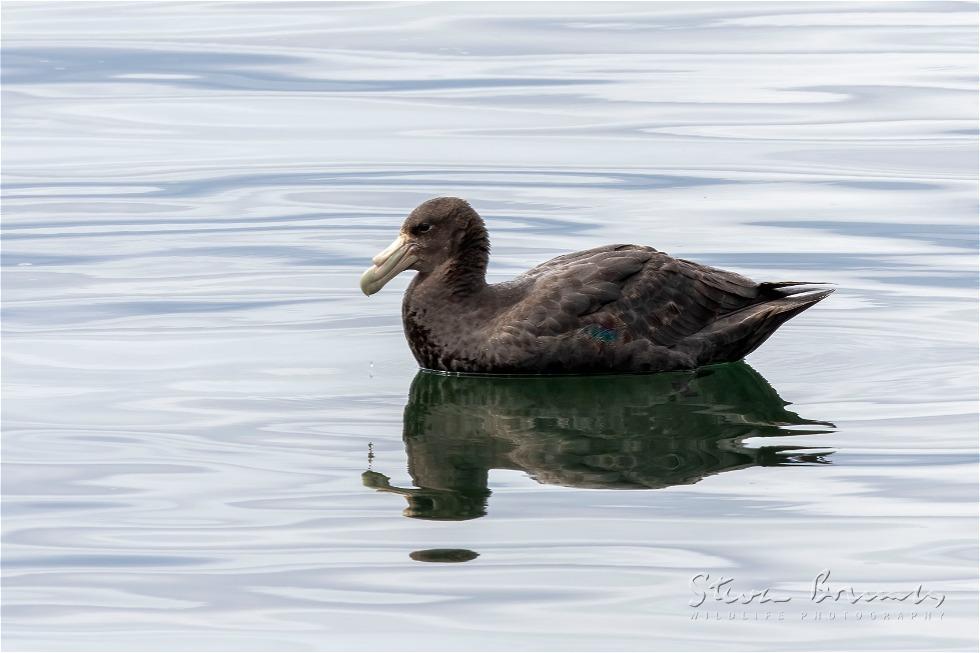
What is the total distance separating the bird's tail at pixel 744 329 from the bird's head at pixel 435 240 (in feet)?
5.08

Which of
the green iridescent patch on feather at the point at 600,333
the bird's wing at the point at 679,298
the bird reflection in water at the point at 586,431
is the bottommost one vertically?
the bird reflection in water at the point at 586,431

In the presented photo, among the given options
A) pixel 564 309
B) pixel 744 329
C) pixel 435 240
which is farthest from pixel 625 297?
pixel 435 240

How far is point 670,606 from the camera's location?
8.83 m

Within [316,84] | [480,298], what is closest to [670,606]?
[480,298]

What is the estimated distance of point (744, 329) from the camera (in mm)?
13141

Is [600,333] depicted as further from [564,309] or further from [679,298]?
[679,298]

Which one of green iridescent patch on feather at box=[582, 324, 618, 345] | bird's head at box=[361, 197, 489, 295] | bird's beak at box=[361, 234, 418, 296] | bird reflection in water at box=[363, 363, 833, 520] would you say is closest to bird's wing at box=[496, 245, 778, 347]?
green iridescent patch on feather at box=[582, 324, 618, 345]

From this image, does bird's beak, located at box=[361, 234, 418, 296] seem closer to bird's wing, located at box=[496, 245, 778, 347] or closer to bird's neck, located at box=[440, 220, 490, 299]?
bird's neck, located at box=[440, 220, 490, 299]

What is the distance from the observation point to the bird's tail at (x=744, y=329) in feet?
43.0

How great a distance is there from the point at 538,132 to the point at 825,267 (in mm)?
5701

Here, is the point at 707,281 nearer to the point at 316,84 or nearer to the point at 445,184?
the point at 445,184

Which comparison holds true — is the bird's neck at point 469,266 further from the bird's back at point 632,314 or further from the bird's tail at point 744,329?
the bird's tail at point 744,329

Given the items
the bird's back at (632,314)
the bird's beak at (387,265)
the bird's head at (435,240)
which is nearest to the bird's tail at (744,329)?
the bird's back at (632,314)

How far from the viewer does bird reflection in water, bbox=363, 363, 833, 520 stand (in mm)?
10508
